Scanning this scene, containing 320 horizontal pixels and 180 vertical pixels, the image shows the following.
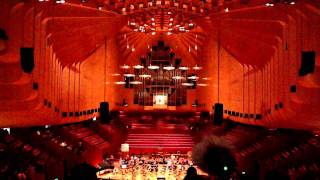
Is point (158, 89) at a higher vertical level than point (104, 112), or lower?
higher

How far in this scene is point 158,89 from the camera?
73.6ft

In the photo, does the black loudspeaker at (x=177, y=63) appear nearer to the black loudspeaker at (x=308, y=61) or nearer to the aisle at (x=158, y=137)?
the aisle at (x=158, y=137)

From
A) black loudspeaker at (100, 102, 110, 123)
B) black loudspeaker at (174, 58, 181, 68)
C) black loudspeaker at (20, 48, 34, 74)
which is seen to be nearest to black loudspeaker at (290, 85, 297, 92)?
black loudspeaker at (100, 102, 110, 123)

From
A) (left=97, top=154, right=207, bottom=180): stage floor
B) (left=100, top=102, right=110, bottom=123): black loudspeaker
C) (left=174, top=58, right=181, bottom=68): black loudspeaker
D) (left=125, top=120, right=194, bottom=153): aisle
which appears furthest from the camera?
(left=174, top=58, right=181, bottom=68): black loudspeaker

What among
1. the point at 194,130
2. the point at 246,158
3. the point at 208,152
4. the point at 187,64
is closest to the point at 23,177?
the point at 208,152

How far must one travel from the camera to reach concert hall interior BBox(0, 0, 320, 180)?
32.9 feet

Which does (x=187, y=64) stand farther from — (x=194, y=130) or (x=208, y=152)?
(x=208, y=152)

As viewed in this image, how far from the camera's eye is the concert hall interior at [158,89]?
1003 cm

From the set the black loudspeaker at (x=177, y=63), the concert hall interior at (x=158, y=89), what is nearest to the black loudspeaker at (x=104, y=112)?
the concert hall interior at (x=158, y=89)

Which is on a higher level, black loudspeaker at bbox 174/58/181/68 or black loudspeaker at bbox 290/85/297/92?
black loudspeaker at bbox 174/58/181/68

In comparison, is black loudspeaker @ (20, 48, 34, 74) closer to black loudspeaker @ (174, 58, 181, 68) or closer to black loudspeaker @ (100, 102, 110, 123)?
black loudspeaker @ (100, 102, 110, 123)

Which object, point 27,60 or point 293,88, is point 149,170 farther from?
point 27,60

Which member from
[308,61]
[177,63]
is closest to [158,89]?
[177,63]

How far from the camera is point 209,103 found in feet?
68.7
